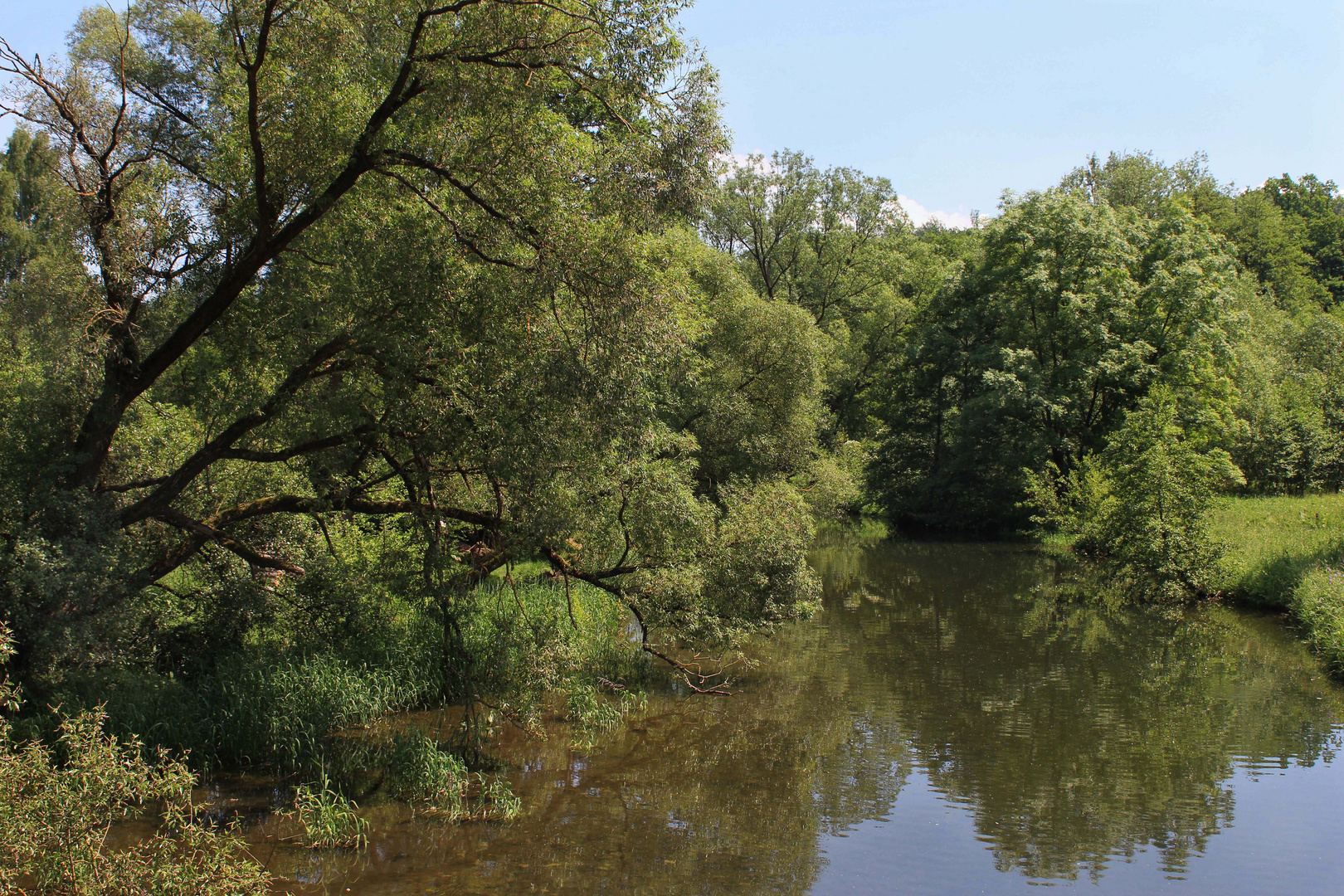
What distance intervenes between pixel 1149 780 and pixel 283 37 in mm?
12750

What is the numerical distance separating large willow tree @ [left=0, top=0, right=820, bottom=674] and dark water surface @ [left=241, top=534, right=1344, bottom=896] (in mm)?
2757

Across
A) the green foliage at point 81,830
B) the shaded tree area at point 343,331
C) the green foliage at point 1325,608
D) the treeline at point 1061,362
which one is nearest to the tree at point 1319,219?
the treeline at point 1061,362

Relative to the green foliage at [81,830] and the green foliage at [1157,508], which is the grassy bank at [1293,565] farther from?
the green foliage at [81,830]

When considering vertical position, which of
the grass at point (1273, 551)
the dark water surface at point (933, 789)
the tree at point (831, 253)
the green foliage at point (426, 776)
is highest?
the tree at point (831, 253)

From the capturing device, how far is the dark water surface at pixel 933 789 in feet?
25.6

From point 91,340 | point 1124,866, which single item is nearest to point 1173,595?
point 1124,866

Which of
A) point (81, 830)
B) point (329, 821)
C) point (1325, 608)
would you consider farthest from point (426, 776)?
point (1325, 608)

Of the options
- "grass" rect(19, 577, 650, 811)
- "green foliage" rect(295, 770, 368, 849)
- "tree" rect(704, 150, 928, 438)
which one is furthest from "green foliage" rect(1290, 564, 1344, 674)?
"tree" rect(704, 150, 928, 438)

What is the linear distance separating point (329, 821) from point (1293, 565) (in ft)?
63.6

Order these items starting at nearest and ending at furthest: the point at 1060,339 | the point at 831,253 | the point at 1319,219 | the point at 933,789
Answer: the point at 933,789, the point at 1060,339, the point at 831,253, the point at 1319,219

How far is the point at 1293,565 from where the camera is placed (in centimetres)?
1823

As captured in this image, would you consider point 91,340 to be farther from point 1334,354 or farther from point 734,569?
point 1334,354

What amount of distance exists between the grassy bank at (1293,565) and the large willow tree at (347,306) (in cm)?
1286

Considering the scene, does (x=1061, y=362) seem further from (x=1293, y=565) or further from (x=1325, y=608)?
(x=1325, y=608)
